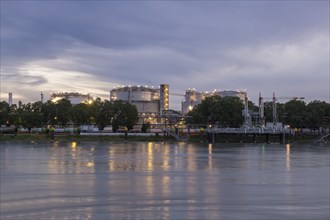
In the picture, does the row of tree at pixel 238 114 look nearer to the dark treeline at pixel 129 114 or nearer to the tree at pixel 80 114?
the dark treeline at pixel 129 114

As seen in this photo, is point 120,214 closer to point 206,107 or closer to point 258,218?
point 258,218

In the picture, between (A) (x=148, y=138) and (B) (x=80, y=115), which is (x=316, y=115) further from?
(B) (x=80, y=115)

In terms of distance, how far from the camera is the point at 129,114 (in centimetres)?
15275

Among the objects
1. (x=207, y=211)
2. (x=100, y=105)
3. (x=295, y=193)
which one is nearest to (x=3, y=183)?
(x=207, y=211)

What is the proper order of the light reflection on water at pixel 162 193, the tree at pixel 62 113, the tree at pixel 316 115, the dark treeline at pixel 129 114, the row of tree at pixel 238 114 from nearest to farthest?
the light reflection on water at pixel 162 193 → the tree at pixel 316 115 → the row of tree at pixel 238 114 → the dark treeline at pixel 129 114 → the tree at pixel 62 113

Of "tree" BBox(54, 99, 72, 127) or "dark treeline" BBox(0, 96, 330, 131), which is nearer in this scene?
"dark treeline" BBox(0, 96, 330, 131)

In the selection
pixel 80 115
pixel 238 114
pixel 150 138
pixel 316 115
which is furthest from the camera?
pixel 80 115

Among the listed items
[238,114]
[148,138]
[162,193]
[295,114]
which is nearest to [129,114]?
[238,114]

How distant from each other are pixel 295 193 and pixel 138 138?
305ft

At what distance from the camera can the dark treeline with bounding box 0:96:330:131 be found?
138375 mm

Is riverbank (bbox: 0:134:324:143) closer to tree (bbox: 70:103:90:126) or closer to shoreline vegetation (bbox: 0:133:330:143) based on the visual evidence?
shoreline vegetation (bbox: 0:133:330:143)

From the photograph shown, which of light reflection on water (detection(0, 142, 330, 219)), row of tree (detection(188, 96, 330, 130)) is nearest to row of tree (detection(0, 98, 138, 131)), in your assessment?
row of tree (detection(188, 96, 330, 130))

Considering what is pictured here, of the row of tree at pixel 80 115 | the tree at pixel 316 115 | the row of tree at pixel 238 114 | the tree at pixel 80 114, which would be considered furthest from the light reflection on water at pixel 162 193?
the row of tree at pixel 80 115

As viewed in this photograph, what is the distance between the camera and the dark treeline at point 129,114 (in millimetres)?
138375
